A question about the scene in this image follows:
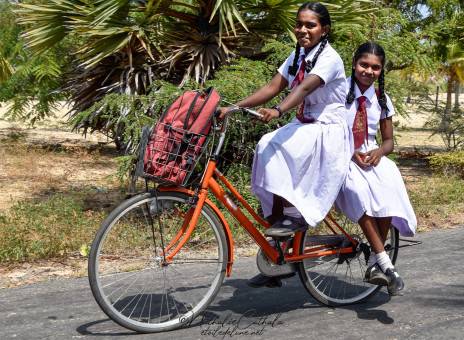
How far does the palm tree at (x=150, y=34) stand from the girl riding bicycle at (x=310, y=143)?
3881mm

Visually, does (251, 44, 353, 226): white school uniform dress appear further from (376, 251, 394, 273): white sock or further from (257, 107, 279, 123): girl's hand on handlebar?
(376, 251, 394, 273): white sock

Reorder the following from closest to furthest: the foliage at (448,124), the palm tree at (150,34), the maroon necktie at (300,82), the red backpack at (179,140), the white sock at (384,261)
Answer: the red backpack at (179,140)
the maroon necktie at (300,82)
the white sock at (384,261)
the palm tree at (150,34)
the foliage at (448,124)

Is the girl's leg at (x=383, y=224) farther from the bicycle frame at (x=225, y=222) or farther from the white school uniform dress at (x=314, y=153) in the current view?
the white school uniform dress at (x=314, y=153)

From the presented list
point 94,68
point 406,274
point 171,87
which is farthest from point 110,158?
point 406,274

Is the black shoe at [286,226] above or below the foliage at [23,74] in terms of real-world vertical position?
below

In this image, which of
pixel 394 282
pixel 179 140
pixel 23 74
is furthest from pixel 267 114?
pixel 23 74

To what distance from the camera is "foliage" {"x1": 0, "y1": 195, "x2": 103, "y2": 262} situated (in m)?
5.38

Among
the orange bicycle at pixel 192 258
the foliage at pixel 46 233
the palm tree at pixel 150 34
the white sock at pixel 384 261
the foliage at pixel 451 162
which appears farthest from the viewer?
the foliage at pixel 451 162

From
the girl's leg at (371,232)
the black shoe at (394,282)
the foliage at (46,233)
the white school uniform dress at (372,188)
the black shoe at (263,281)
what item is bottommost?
the foliage at (46,233)

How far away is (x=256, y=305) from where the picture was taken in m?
4.09

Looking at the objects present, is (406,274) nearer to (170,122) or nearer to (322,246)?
(322,246)

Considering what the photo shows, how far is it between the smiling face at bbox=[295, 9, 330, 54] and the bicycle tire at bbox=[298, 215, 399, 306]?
1.24 m

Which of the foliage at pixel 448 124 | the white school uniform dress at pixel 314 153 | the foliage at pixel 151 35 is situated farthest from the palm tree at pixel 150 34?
the foliage at pixel 448 124

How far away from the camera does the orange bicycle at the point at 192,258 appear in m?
3.44
